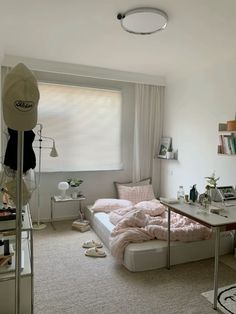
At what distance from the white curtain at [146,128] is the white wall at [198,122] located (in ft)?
0.56

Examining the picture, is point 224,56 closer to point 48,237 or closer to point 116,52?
point 116,52

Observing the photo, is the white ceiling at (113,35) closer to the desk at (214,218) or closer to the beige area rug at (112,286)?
the desk at (214,218)

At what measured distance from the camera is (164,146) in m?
4.79

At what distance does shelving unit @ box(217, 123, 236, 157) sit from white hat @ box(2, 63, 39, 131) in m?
2.66

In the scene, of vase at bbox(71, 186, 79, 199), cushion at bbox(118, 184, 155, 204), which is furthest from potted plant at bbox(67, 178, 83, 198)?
cushion at bbox(118, 184, 155, 204)

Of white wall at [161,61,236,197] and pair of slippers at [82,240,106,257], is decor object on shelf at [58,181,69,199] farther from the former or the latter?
white wall at [161,61,236,197]

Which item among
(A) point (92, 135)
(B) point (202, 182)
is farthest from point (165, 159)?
(A) point (92, 135)

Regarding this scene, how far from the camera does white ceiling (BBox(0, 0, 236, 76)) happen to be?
7.18 ft

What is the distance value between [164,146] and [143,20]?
2712 millimetres

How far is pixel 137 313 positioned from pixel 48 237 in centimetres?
198

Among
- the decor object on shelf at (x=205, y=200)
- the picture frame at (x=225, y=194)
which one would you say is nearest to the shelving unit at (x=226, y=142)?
the picture frame at (x=225, y=194)

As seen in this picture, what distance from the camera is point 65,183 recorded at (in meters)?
4.12

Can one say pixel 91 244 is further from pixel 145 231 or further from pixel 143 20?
pixel 143 20

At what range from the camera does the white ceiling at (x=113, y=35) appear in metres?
2.19
